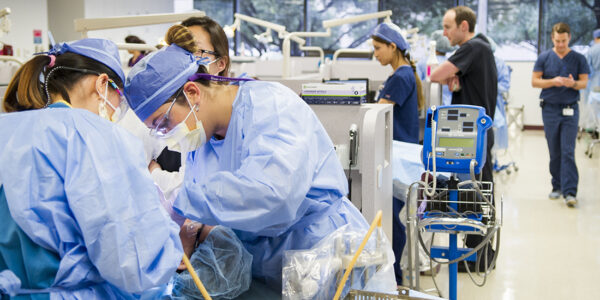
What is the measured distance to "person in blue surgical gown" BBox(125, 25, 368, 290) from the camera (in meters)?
1.34

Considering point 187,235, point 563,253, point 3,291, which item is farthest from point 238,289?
point 563,253

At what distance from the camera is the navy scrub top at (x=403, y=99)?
3398mm

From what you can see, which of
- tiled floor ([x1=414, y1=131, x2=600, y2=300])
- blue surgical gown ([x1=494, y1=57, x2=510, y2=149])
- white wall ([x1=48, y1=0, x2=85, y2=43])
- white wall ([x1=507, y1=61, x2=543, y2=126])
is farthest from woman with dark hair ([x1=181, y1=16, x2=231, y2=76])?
white wall ([x1=507, y1=61, x2=543, y2=126])

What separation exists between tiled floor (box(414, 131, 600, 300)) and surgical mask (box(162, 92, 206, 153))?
217 cm

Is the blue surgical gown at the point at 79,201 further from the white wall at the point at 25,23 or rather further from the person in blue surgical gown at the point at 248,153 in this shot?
the white wall at the point at 25,23

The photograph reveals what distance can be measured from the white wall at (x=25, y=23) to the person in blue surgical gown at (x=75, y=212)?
7.66 metres

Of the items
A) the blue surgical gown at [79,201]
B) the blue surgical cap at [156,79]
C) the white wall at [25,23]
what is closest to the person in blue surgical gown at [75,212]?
the blue surgical gown at [79,201]

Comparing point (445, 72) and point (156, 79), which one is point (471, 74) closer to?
point (445, 72)

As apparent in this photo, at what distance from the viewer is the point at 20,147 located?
1.07 meters

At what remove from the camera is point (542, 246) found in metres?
4.12

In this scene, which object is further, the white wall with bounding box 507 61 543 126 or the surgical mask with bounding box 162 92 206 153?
the white wall with bounding box 507 61 543 126

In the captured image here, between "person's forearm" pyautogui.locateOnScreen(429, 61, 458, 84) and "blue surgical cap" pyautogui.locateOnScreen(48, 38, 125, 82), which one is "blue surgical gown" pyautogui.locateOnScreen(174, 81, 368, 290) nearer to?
"blue surgical cap" pyautogui.locateOnScreen(48, 38, 125, 82)

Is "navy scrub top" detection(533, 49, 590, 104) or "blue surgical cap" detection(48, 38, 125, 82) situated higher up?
"blue surgical cap" detection(48, 38, 125, 82)

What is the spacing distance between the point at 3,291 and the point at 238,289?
0.56 metres
